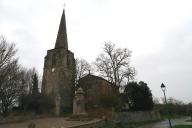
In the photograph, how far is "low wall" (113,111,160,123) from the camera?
95.6 feet

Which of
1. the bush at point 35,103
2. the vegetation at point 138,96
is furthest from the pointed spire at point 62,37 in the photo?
the vegetation at point 138,96

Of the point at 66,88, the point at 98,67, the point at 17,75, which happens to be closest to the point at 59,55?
the point at 66,88

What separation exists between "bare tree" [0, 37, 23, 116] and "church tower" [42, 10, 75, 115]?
1373 centimetres

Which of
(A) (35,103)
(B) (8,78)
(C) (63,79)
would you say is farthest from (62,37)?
(B) (8,78)

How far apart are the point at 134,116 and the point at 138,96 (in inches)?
132

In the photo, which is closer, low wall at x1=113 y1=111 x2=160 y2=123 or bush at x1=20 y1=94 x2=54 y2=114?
low wall at x1=113 y1=111 x2=160 y2=123

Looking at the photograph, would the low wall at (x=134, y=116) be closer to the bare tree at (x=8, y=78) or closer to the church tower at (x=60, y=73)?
the bare tree at (x=8, y=78)

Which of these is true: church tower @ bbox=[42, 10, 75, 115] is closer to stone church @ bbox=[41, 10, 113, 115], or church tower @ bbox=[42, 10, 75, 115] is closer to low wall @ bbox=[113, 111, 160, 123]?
stone church @ bbox=[41, 10, 113, 115]

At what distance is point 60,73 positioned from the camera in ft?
174

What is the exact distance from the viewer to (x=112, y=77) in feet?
124

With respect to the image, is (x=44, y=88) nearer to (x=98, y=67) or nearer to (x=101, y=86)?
(x=101, y=86)

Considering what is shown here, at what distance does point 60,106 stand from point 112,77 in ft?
54.5

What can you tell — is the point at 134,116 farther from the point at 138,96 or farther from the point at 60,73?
the point at 60,73

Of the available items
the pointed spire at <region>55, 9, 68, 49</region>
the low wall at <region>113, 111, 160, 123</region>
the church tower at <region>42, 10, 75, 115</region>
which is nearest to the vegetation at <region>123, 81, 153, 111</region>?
the low wall at <region>113, 111, 160, 123</region>
